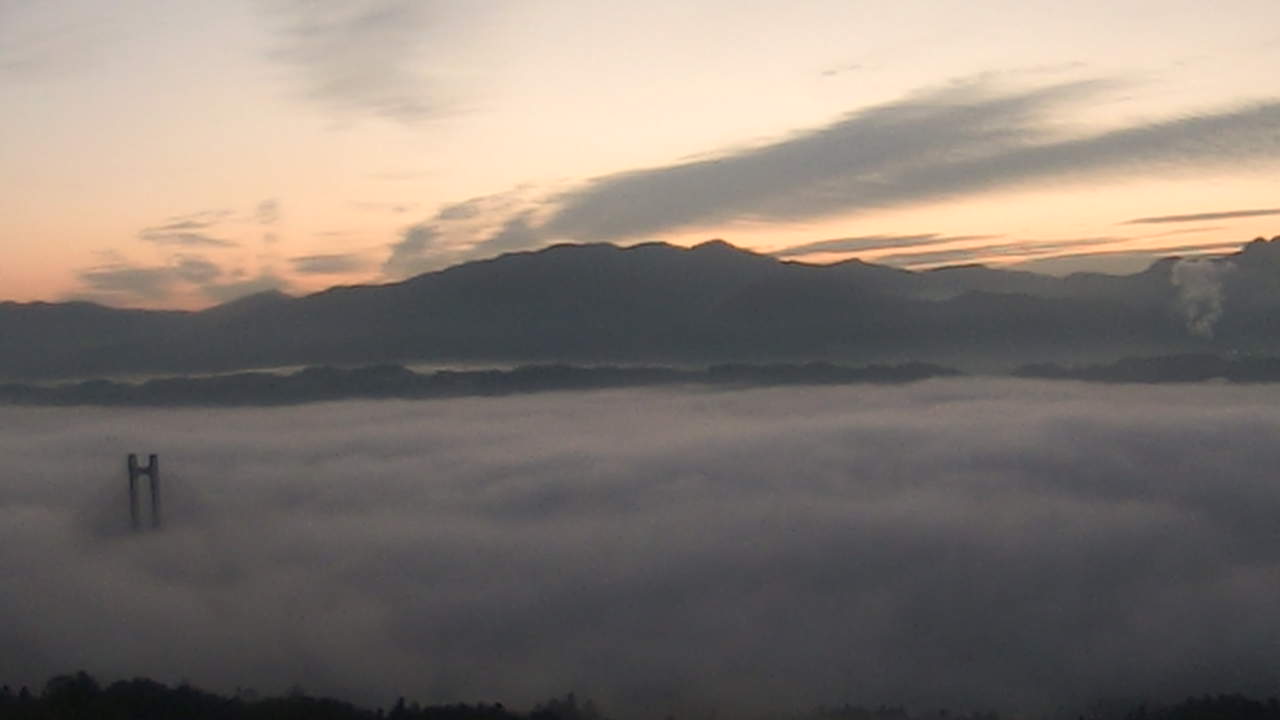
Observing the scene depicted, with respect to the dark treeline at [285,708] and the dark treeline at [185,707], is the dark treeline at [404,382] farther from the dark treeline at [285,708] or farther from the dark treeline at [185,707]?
the dark treeline at [285,708]

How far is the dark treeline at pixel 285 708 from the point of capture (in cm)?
2761

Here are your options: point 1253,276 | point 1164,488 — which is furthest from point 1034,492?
point 1253,276

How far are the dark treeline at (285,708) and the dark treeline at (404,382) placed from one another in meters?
68.7

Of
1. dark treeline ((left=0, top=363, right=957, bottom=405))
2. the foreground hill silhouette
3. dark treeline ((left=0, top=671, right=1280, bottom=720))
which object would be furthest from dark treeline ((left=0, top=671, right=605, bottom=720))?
the foreground hill silhouette

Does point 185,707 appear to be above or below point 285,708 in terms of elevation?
above

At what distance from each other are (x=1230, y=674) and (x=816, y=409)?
294 ft

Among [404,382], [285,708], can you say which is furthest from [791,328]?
[285,708]

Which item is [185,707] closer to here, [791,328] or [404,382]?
[404,382]

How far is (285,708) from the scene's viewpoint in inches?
1190

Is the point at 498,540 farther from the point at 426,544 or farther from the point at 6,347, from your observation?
the point at 6,347

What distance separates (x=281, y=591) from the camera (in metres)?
49.7

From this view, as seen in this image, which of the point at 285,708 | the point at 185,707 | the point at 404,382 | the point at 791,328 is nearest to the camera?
the point at 185,707

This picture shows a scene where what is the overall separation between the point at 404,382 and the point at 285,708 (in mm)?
103959

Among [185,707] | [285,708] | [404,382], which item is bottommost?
[285,708]
